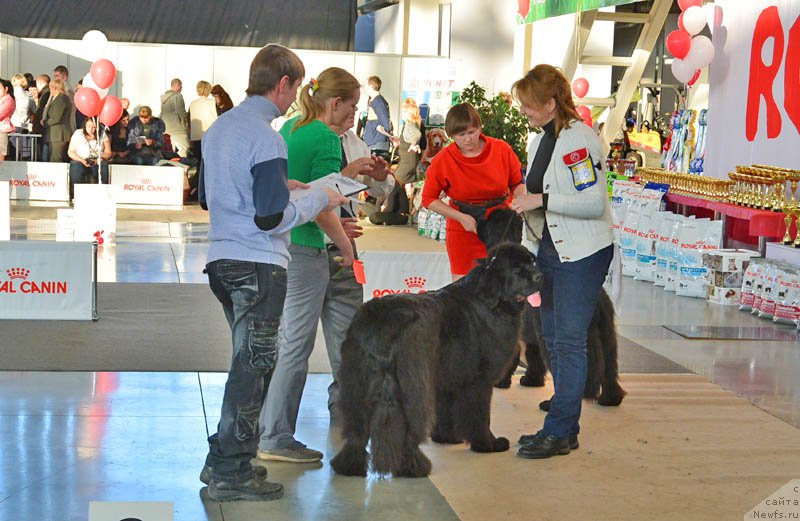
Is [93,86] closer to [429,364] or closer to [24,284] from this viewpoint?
[24,284]

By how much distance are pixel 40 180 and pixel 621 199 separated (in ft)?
29.9

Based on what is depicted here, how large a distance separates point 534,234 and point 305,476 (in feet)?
4.54

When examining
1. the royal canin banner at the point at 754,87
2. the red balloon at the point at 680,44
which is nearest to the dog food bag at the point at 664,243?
the royal canin banner at the point at 754,87

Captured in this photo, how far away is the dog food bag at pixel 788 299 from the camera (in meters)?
7.73

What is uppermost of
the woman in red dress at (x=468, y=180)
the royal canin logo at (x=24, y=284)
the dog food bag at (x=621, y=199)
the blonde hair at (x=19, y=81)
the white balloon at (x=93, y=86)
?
the blonde hair at (x=19, y=81)

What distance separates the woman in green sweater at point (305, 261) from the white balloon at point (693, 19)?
7.59 meters

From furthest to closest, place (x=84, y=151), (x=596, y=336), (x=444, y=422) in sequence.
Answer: (x=84, y=151) < (x=596, y=336) < (x=444, y=422)

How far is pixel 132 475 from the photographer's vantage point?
4.09 metres


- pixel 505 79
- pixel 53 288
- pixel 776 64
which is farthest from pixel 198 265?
pixel 505 79

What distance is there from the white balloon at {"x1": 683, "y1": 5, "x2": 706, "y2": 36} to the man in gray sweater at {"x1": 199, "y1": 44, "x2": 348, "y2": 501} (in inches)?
327

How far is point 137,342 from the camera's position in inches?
260

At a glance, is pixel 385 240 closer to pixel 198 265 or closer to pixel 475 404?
pixel 198 265

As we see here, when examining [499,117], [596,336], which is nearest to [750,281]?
[499,117]

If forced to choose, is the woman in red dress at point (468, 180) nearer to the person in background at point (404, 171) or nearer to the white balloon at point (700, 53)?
the white balloon at point (700, 53)
